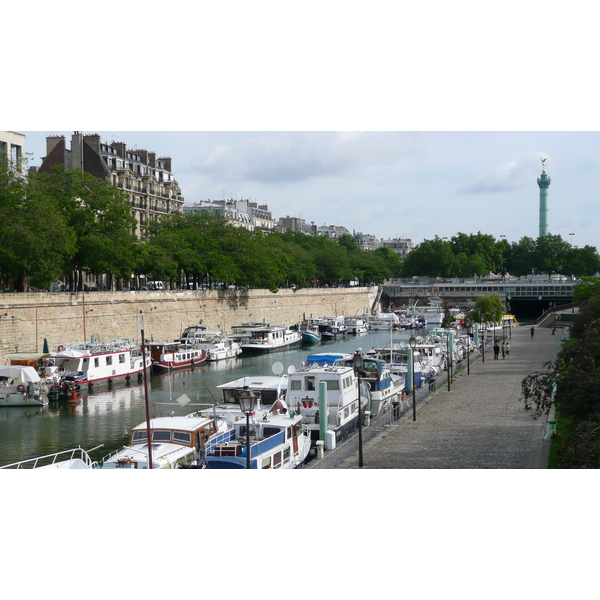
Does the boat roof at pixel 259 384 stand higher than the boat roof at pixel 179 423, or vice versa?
the boat roof at pixel 259 384

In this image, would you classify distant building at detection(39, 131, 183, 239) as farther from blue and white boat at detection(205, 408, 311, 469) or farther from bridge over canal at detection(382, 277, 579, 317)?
blue and white boat at detection(205, 408, 311, 469)

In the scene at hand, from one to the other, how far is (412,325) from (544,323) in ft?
44.3

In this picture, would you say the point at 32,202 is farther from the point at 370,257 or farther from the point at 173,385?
the point at 370,257

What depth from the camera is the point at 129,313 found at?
54.6 meters

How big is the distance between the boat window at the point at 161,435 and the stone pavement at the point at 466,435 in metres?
4.69

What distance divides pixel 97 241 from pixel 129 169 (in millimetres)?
34615

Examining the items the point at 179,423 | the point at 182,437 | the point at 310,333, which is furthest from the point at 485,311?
the point at 182,437

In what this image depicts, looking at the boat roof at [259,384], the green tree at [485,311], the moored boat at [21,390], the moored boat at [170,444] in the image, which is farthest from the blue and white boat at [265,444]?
the green tree at [485,311]

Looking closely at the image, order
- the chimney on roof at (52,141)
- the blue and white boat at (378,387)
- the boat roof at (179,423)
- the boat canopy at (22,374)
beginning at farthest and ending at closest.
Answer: the chimney on roof at (52,141), the boat canopy at (22,374), the blue and white boat at (378,387), the boat roof at (179,423)

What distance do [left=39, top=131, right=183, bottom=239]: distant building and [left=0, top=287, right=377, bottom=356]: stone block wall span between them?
1056 cm

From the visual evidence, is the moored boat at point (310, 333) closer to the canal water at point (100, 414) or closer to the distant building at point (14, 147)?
the canal water at point (100, 414)

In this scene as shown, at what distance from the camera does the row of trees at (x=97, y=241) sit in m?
43.7

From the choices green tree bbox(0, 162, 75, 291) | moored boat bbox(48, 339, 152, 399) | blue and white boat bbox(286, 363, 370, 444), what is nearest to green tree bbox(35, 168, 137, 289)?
green tree bbox(0, 162, 75, 291)

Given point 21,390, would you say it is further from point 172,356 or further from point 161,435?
point 172,356
